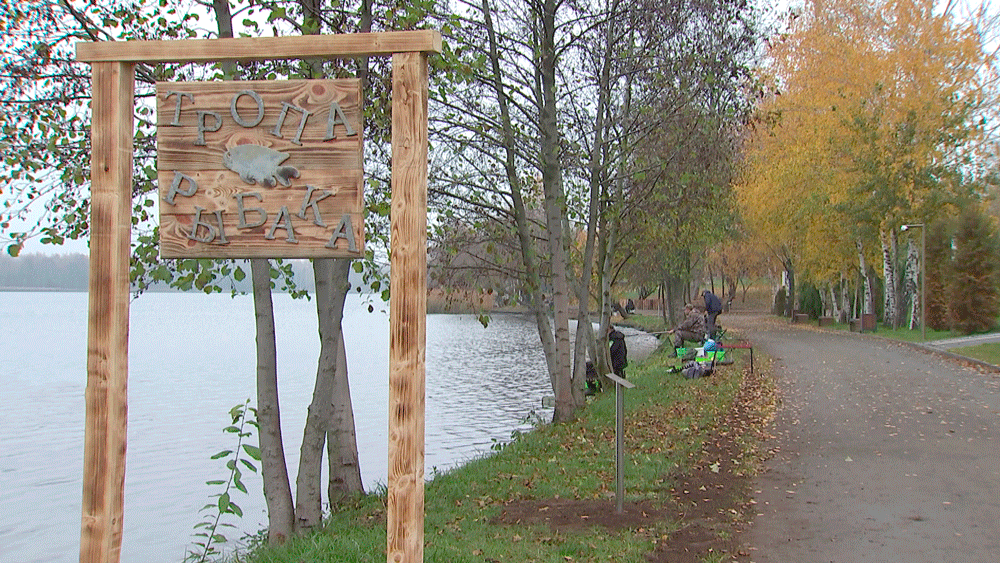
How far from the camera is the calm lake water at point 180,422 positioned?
37.2 feet

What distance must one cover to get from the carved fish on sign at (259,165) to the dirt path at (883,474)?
14.2 ft

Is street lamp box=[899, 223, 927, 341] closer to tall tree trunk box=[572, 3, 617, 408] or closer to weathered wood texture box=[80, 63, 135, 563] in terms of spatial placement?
tall tree trunk box=[572, 3, 617, 408]

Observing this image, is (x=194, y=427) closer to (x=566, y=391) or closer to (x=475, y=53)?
(x=566, y=391)

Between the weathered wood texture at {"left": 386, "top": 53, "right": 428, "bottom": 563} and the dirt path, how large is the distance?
126 inches

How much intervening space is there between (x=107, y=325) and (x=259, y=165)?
1.13 metres

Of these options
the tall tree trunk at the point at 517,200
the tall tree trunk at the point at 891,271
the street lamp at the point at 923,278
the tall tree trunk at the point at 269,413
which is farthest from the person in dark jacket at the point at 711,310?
the tall tree trunk at the point at 269,413

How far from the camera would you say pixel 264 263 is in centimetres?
768

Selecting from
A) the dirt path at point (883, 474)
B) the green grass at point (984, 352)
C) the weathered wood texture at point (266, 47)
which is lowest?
the dirt path at point (883, 474)

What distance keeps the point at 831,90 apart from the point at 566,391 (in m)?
25.7

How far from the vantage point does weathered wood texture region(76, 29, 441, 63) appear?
4.54 metres

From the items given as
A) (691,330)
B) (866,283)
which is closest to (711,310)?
(691,330)

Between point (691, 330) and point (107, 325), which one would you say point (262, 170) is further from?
point (691, 330)

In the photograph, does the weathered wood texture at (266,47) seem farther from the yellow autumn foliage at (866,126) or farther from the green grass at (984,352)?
the yellow autumn foliage at (866,126)

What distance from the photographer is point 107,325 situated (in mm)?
4699
